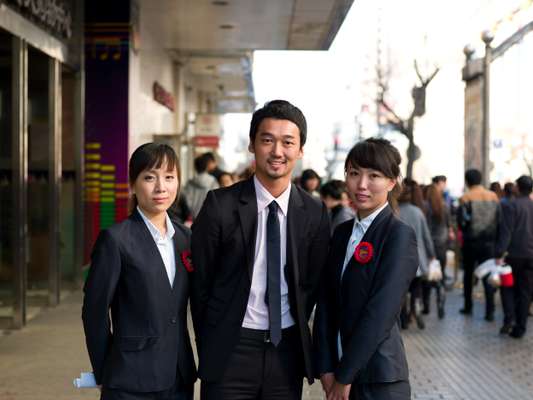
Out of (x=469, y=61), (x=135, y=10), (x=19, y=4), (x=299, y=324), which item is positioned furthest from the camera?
(x=469, y=61)

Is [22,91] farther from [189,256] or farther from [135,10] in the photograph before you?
[189,256]

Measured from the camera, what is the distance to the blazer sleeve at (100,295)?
3.71 meters

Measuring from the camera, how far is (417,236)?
998cm

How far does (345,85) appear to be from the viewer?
149 ft

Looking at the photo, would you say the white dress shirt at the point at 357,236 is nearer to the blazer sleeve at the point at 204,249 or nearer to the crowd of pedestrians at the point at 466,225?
the blazer sleeve at the point at 204,249

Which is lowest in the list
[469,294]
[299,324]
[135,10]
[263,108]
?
[469,294]

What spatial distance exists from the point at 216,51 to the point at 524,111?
39.9 metres

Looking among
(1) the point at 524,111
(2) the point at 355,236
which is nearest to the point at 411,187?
(2) the point at 355,236

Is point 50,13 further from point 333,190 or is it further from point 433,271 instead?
point 433,271

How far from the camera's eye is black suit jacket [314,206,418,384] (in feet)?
11.7

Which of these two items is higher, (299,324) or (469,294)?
(299,324)

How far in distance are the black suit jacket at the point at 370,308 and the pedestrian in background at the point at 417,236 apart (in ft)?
20.3

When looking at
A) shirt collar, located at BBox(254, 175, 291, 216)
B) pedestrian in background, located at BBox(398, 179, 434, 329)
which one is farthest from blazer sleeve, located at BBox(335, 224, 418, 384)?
pedestrian in background, located at BBox(398, 179, 434, 329)

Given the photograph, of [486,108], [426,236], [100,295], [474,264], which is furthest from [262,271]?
[486,108]
